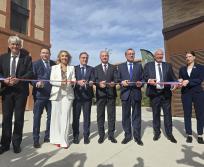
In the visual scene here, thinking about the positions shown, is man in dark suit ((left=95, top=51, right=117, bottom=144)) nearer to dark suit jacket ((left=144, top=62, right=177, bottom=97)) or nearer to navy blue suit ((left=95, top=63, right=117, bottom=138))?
navy blue suit ((left=95, top=63, right=117, bottom=138))

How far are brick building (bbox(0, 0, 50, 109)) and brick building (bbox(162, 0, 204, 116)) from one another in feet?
28.3

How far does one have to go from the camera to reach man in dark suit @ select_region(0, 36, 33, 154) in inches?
190

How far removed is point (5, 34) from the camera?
14.8m

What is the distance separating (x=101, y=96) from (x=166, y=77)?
1461 mm

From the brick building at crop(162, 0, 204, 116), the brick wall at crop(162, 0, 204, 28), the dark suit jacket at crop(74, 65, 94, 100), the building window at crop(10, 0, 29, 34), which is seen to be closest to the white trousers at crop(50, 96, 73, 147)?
the dark suit jacket at crop(74, 65, 94, 100)

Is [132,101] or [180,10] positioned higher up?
[180,10]

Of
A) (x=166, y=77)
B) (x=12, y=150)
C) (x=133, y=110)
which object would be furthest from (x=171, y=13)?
(x=12, y=150)

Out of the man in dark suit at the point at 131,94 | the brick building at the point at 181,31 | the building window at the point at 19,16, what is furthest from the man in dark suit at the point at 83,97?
the building window at the point at 19,16

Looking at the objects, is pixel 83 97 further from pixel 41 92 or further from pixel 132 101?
pixel 132 101

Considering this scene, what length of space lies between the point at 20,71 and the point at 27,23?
514 inches

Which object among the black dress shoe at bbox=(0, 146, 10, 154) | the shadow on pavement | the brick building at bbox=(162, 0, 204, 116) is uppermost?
the brick building at bbox=(162, 0, 204, 116)

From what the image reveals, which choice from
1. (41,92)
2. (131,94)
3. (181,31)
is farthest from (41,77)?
(181,31)

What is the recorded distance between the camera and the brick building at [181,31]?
9.95m

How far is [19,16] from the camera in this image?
16531mm
